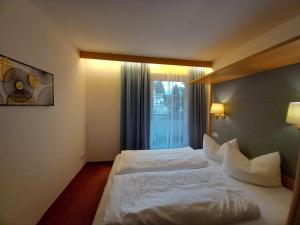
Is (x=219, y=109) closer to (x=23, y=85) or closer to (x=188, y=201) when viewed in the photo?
(x=188, y=201)

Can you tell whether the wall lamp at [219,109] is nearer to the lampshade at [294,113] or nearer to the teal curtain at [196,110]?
the teal curtain at [196,110]

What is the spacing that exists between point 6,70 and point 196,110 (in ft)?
11.4

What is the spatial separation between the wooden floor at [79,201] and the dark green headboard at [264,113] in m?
2.47

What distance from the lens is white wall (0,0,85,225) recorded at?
1.35m

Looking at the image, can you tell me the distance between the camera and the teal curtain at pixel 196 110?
3.79 meters

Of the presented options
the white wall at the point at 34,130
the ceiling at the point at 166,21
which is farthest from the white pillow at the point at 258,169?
the white wall at the point at 34,130

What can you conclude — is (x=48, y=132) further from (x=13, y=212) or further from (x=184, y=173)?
(x=184, y=173)

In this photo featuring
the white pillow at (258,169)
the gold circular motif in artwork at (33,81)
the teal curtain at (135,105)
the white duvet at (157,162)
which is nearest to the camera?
the gold circular motif in artwork at (33,81)

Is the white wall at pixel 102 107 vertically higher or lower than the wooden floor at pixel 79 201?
higher

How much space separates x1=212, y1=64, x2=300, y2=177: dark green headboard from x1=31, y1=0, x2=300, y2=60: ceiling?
682 millimetres

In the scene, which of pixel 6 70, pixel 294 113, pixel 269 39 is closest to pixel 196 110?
pixel 269 39

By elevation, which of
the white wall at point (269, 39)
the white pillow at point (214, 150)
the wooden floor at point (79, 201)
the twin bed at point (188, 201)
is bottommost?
the wooden floor at point (79, 201)

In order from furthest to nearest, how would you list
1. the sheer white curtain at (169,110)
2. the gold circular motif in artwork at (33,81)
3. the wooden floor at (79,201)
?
the sheer white curtain at (169,110), the wooden floor at (79,201), the gold circular motif in artwork at (33,81)

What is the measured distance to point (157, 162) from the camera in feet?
7.35
